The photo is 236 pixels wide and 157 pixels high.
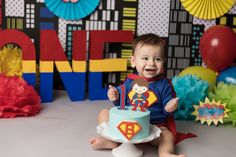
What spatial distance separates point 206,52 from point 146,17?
1.25 feet

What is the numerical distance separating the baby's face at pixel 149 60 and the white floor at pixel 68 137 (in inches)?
10.2

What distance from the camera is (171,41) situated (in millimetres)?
2088

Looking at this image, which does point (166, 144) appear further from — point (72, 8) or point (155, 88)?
point (72, 8)

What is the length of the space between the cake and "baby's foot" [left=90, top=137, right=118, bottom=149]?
7 centimetres

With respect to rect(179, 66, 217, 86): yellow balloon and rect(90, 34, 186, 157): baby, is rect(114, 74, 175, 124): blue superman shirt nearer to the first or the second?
rect(90, 34, 186, 157): baby

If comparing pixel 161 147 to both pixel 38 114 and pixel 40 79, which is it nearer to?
pixel 38 114

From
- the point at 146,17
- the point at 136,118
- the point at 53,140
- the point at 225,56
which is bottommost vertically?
the point at 53,140

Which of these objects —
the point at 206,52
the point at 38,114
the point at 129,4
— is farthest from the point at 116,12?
the point at 38,114

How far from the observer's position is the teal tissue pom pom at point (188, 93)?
1668 millimetres

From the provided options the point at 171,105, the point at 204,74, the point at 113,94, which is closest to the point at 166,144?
the point at 171,105

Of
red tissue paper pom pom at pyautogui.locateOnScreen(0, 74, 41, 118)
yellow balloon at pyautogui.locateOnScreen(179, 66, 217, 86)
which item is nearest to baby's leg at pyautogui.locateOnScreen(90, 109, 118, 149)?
red tissue paper pom pom at pyautogui.locateOnScreen(0, 74, 41, 118)

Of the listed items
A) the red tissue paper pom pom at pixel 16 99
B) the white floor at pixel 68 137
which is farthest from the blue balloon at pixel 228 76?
the red tissue paper pom pom at pixel 16 99

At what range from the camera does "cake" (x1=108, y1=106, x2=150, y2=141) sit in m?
1.20

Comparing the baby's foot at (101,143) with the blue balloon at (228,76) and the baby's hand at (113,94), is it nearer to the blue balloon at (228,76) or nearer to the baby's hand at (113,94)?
the baby's hand at (113,94)
